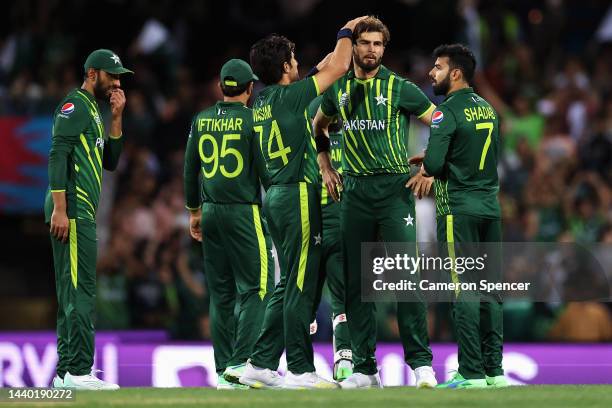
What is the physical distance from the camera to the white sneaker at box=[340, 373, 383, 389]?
9406 mm

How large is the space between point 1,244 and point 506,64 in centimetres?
687

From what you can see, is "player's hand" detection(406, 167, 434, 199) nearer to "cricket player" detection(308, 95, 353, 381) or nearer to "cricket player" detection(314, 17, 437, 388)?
"cricket player" detection(314, 17, 437, 388)

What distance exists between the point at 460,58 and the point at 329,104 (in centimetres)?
97

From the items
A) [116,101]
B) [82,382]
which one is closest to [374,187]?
[116,101]

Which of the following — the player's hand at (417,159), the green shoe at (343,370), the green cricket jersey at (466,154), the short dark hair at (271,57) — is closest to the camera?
the green cricket jersey at (466,154)

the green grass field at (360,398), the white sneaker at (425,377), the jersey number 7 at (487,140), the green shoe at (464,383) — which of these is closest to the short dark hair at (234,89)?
the jersey number 7 at (487,140)

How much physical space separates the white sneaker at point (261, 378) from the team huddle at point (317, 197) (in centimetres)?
1

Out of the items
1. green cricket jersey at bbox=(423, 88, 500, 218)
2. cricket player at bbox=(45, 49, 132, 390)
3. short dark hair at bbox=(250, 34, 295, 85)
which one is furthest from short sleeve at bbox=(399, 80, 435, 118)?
cricket player at bbox=(45, 49, 132, 390)

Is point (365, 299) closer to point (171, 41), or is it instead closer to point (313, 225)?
point (313, 225)

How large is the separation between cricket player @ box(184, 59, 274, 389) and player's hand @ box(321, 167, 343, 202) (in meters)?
0.53

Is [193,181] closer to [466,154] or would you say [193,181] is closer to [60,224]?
[60,224]

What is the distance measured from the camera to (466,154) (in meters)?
9.42

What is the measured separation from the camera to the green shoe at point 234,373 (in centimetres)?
976

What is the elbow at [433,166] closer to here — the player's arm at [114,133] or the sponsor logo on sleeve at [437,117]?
the sponsor logo on sleeve at [437,117]
